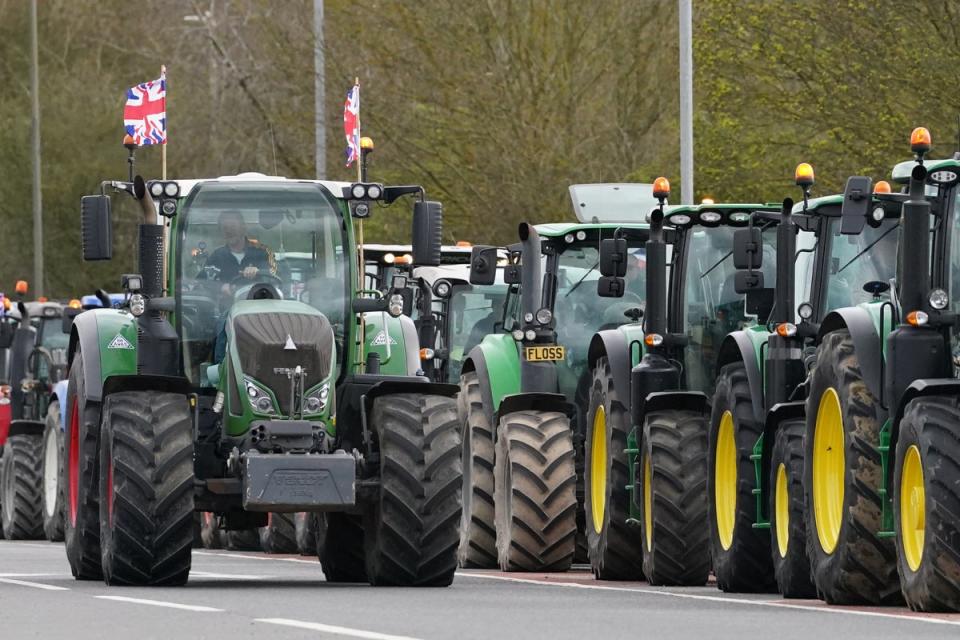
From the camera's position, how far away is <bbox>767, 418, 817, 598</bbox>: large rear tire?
16.4m

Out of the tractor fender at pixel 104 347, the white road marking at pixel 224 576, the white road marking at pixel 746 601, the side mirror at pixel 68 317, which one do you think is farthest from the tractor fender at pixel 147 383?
the side mirror at pixel 68 317

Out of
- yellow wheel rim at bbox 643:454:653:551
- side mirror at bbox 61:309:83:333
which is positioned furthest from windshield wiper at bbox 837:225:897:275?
side mirror at bbox 61:309:83:333

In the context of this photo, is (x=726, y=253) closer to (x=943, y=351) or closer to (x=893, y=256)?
(x=893, y=256)

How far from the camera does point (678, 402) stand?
18.9 metres

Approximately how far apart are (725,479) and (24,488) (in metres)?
14.5

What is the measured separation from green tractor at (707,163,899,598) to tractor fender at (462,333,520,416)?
13.3 ft

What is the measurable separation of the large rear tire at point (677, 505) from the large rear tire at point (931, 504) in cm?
423

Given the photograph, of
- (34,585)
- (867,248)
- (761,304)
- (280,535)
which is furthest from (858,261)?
(280,535)

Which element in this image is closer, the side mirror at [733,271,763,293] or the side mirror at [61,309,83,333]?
the side mirror at [733,271,763,293]

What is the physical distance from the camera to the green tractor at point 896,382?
1436 centimetres

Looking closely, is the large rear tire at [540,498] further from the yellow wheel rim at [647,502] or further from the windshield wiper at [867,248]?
the windshield wiper at [867,248]

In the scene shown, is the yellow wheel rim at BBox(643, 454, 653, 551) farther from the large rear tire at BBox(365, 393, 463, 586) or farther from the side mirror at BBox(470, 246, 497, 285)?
the side mirror at BBox(470, 246, 497, 285)

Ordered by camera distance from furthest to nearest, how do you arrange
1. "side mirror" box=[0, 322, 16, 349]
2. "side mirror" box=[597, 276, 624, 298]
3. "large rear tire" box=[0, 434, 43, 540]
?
1. "side mirror" box=[0, 322, 16, 349]
2. "large rear tire" box=[0, 434, 43, 540]
3. "side mirror" box=[597, 276, 624, 298]

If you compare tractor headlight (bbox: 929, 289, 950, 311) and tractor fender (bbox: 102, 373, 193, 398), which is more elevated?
tractor headlight (bbox: 929, 289, 950, 311)
